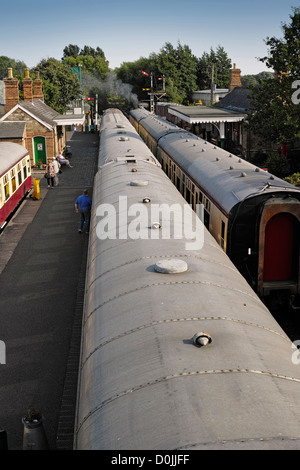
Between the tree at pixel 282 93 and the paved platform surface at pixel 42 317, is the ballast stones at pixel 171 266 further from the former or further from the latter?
the tree at pixel 282 93

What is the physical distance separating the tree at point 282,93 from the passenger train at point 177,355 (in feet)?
55.0

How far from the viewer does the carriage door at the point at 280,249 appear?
10836mm

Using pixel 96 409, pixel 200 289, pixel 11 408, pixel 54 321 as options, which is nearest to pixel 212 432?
pixel 96 409

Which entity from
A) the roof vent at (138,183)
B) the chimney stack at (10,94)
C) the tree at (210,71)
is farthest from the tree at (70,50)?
the roof vent at (138,183)

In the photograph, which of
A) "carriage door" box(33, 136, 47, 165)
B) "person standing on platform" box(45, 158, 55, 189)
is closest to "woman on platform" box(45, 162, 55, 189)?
"person standing on platform" box(45, 158, 55, 189)

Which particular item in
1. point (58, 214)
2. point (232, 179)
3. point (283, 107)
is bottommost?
point (58, 214)

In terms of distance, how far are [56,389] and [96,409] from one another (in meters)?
4.59

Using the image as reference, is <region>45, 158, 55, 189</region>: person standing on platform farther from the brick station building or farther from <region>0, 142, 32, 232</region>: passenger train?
the brick station building

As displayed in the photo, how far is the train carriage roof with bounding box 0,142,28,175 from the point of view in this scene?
18.8 metres

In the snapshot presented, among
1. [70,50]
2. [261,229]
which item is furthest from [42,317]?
[70,50]

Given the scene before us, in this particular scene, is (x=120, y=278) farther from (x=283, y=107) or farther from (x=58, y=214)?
(x=283, y=107)

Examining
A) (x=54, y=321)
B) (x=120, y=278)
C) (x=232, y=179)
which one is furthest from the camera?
(x=232, y=179)

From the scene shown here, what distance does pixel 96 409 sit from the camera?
14.3ft

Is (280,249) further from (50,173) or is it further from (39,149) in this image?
(39,149)
